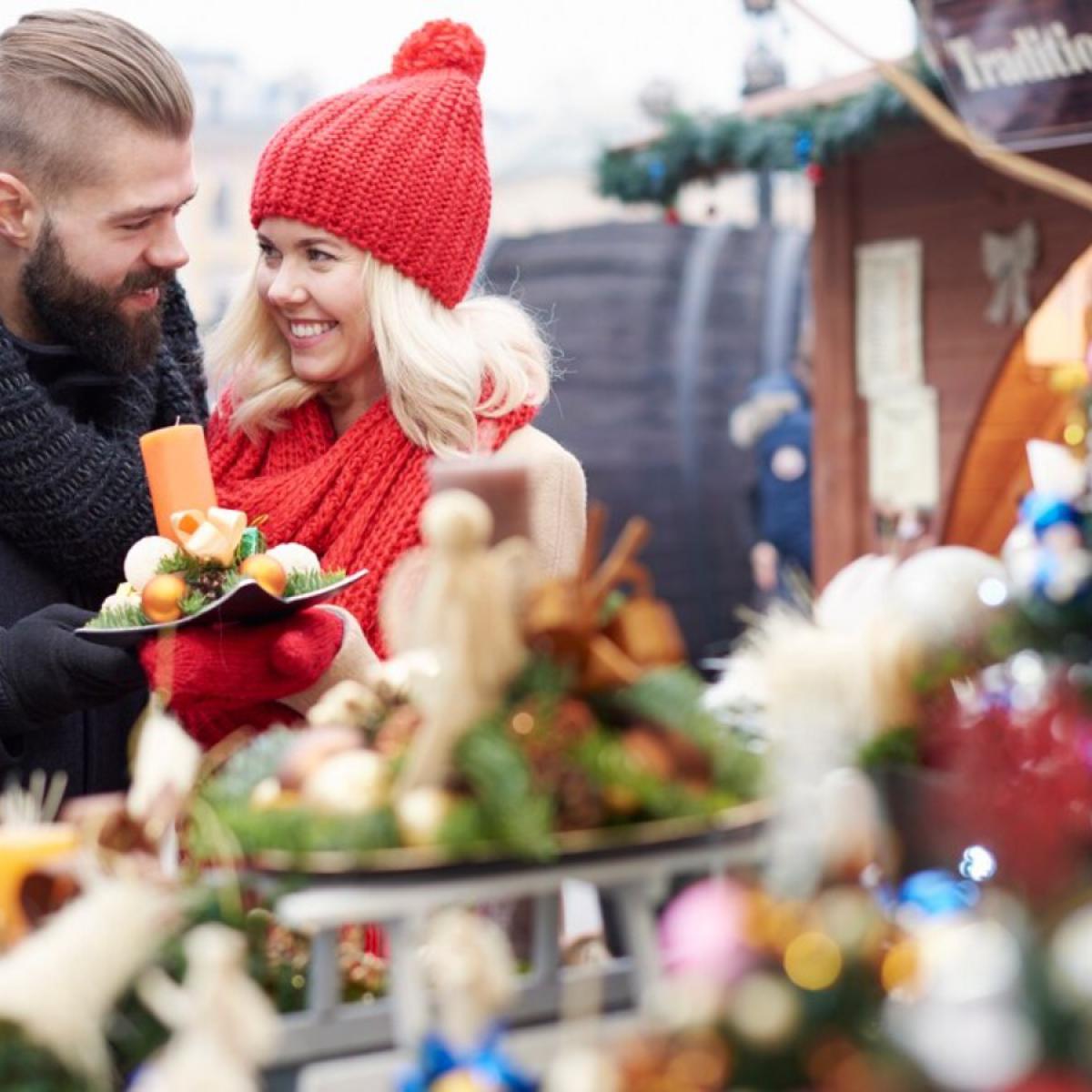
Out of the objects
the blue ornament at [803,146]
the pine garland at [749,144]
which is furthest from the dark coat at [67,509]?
the blue ornament at [803,146]

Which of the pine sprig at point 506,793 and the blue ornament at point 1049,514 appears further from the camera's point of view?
the blue ornament at point 1049,514

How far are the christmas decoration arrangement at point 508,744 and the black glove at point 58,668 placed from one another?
3.04 ft

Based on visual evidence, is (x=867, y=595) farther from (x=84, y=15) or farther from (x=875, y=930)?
(x=84, y=15)

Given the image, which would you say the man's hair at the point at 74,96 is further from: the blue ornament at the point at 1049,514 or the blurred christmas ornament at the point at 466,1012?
the blurred christmas ornament at the point at 466,1012

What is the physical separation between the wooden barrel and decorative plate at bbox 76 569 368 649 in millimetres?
5675

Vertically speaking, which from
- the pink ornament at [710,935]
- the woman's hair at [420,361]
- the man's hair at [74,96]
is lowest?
the woman's hair at [420,361]

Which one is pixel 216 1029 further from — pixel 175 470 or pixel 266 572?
pixel 175 470

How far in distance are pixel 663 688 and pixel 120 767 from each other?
152 centimetres

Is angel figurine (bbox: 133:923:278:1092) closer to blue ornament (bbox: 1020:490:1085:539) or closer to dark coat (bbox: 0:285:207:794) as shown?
blue ornament (bbox: 1020:490:1085:539)

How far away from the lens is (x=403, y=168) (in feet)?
7.94

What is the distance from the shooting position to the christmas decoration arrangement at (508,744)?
1.06 m

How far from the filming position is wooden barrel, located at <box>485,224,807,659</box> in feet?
25.7

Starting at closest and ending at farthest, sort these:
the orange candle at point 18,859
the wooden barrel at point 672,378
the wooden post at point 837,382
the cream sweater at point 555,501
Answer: the orange candle at point 18,859
the cream sweater at point 555,501
the wooden post at point 837,382
the wooden barrel at point 672,378

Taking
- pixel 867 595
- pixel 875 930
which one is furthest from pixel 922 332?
pixel 875 930
